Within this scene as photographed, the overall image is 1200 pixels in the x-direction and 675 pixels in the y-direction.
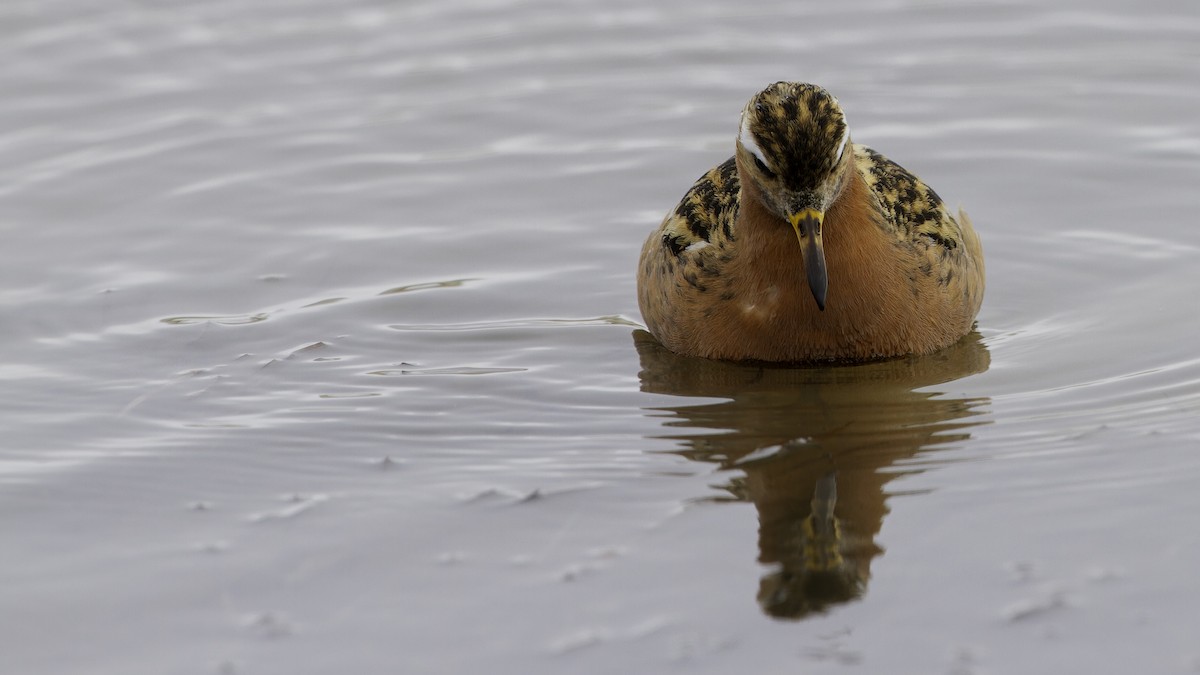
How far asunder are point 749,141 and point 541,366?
1.92m

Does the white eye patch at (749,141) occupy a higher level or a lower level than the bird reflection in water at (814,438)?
higher

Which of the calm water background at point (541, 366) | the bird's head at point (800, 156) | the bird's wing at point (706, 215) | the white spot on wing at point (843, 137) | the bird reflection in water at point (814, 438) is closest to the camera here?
the calm water background at point (541, 366)

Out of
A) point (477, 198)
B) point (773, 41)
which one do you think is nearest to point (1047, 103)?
point (773, 41)

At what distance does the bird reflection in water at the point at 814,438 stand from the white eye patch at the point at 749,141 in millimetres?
1352

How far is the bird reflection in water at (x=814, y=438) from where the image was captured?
677 cm

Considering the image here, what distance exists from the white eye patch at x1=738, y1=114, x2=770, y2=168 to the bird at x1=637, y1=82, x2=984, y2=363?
0.03ft

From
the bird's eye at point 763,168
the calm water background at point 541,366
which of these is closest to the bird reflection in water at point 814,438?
the calm water background at point 541,366

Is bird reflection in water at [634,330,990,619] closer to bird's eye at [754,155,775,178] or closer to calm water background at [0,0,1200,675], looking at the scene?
calm water background at [0,0,1200,675]

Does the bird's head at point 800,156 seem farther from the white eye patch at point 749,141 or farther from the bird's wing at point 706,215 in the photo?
the bird's wing at point 706,215

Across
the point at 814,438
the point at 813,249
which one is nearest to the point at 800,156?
the point at 813,249

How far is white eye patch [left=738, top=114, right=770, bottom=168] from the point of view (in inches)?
345

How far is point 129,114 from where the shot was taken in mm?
14258

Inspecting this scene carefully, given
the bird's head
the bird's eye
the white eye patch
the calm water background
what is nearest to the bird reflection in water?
the calm water background

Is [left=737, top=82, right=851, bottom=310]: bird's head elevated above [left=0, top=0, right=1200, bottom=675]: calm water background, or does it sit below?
above
